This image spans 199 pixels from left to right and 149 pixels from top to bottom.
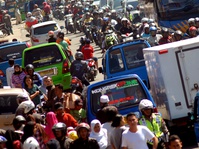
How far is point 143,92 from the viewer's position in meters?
17.2

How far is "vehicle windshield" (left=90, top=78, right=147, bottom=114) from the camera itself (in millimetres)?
17172

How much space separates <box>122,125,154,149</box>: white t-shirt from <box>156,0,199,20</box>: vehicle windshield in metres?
21.2

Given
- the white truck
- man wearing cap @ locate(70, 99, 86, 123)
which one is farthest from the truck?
man wearing cap @ locate(70, 99, 86, 123)

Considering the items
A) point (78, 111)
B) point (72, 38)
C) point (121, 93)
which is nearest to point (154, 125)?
point (121, 93)

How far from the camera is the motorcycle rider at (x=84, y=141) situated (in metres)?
13.5

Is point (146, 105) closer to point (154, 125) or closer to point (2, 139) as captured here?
point (154, 125)

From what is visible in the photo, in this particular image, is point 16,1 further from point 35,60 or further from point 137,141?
point 137,141

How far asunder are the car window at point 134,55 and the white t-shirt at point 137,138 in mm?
10321

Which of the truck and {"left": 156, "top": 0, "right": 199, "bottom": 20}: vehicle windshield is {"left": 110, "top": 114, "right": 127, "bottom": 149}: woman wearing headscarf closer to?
the truck

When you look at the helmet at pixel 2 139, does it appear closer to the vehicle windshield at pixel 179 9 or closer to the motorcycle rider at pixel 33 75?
the motorcycle rider at pixel 33 75

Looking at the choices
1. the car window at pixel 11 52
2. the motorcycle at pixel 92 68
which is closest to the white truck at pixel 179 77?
the motorcycle at pixel 92 68

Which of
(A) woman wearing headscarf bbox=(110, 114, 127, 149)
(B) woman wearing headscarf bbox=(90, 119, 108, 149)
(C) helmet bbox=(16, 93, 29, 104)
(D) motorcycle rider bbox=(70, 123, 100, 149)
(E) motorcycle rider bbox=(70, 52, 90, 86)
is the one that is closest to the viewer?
(D) motorcycle rider bbox=(70, 123, 100, 149)

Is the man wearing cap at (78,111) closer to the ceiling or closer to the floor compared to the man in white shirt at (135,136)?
closer to the floor

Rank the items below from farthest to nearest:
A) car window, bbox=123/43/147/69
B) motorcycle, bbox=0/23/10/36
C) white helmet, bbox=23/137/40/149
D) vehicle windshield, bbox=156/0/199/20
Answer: motorcycle, bbox=0/23/10/36
vehicle windshield, bbox=156/0/199/20
car window, bbox=123/43/147/69
white helmet, bbox=23/137/40/149
